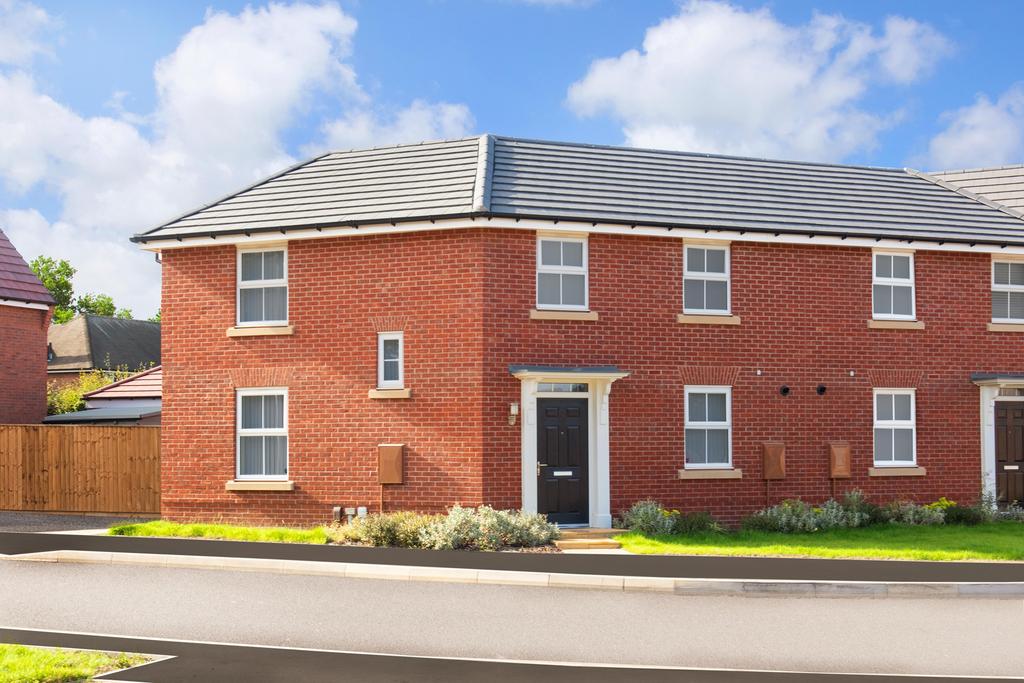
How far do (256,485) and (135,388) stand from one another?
Result: 14098mm

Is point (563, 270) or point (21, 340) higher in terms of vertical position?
point (563, 270)

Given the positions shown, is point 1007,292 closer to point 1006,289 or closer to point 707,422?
point 1006,289

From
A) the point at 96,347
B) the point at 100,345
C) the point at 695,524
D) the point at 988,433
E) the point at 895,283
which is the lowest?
the point at 695,524

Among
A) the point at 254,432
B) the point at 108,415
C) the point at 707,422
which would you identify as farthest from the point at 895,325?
the point at 108,415

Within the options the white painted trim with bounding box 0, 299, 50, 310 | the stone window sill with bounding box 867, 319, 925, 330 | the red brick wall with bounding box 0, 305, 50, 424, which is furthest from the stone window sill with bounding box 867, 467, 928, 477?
the white painted trim with bounding box 0, 299, 50, 310

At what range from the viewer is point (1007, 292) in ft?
67.2

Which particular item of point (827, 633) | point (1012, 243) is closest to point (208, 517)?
point (827, 633)

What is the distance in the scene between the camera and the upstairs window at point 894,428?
19.5m

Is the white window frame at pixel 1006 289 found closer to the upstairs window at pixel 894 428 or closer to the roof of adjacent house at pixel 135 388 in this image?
the upstairs window at pixel 894 428

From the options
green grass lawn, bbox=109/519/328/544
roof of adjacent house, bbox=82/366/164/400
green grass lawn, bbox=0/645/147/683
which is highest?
roof of adjacent house, bbox=82/366/164/400

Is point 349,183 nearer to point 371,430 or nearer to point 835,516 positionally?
point 371,430

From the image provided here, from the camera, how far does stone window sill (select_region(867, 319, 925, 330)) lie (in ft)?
63.9

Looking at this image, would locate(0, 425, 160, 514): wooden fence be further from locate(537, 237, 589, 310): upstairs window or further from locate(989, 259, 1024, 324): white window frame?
locate(989, 259, 1024, 324): white window frame

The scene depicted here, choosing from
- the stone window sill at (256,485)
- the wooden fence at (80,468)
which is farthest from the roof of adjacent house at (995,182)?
the wooden fence at (80,468)
